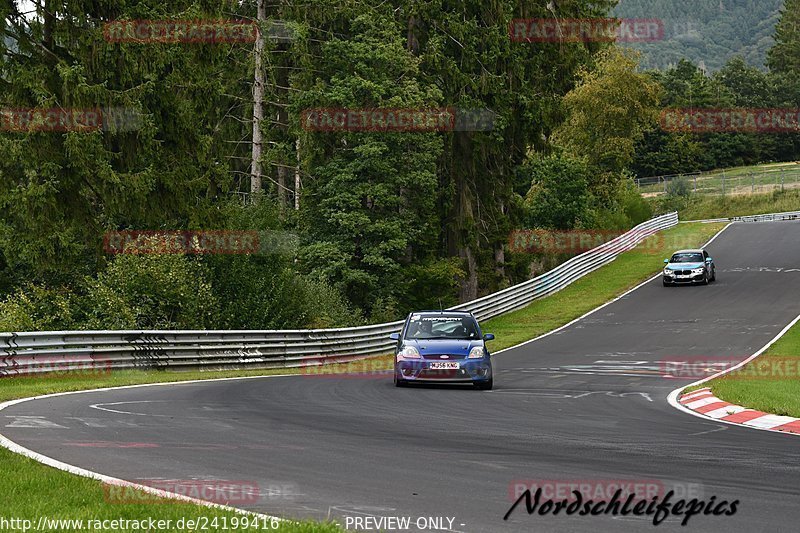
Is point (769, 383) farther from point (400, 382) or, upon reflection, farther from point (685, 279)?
point (685, 279)

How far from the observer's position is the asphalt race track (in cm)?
771

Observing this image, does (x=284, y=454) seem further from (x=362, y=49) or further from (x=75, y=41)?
(x=362, y=49)

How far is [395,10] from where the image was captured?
1941 inches

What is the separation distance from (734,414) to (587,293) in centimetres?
3378

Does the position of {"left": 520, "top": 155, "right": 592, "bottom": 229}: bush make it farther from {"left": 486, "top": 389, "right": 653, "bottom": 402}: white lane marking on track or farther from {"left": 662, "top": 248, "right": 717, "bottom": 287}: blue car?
{"left": 486, "top": 389, "right": 653, "bottom": 402}: white lane marking on track

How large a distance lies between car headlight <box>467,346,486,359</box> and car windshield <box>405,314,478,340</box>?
2.40ft

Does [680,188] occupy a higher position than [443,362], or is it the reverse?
[680,188]

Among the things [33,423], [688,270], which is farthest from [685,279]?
[33,423]

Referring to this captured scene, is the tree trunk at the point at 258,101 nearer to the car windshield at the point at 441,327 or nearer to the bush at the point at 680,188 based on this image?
the car windshield at the point at 441,327

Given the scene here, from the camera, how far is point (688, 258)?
49000 mm

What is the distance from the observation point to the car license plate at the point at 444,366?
1995 centimetres

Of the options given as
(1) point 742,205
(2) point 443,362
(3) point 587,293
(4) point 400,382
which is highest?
(1) point 742,205

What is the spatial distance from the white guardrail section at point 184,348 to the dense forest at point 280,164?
2.46 meters

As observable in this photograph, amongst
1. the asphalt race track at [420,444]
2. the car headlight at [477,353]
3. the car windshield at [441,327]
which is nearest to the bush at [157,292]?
the asphalt race track at [420,444]
